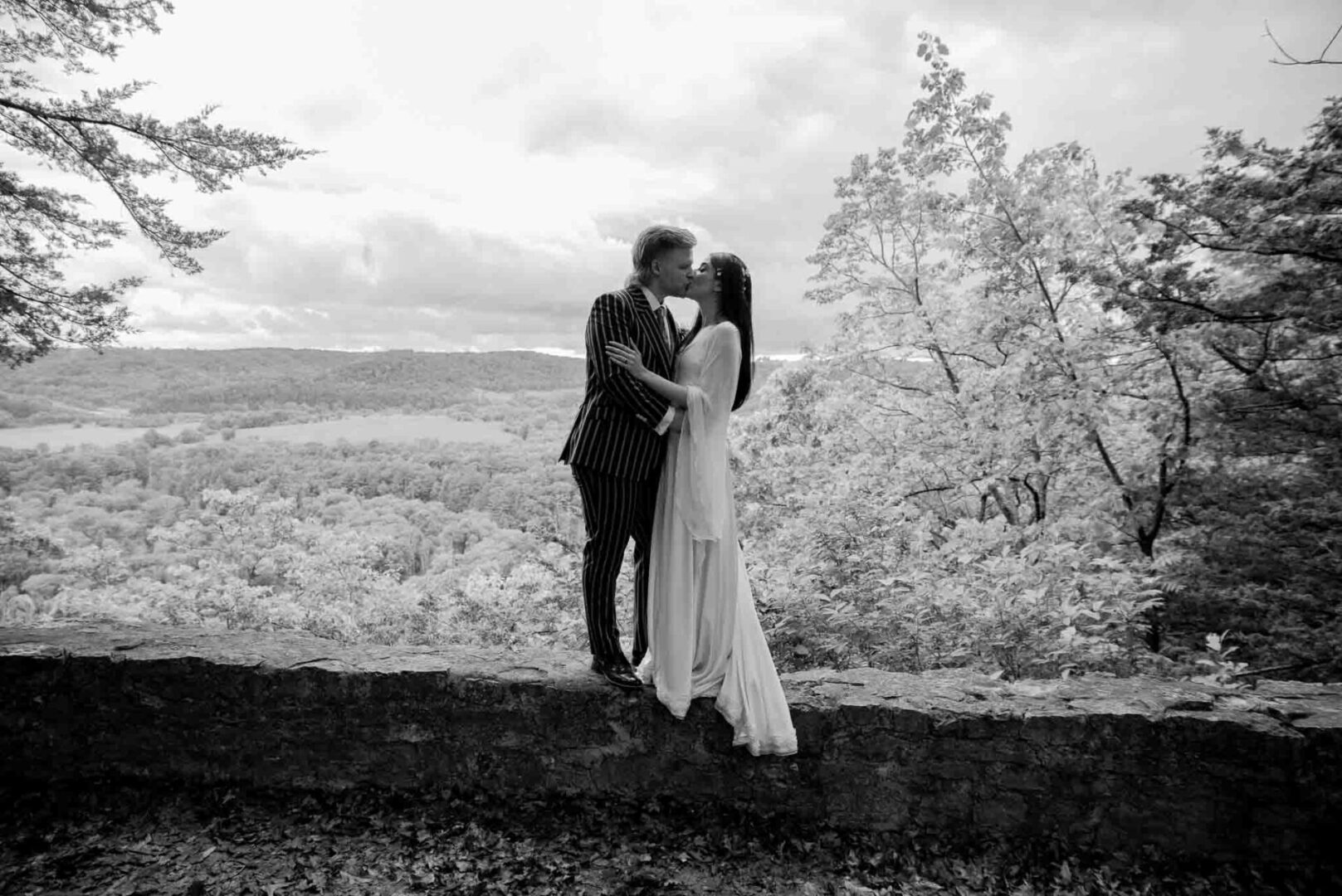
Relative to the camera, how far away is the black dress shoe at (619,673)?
258 centimetres

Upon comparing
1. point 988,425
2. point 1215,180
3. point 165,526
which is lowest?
point 165,526

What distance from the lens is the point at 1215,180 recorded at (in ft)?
15.5

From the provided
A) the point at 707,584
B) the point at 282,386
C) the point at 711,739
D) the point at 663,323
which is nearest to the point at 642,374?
the point at 663,323

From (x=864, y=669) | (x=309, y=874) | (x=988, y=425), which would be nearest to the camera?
(x=309, y=874)

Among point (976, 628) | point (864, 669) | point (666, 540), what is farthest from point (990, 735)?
point (976, 628)

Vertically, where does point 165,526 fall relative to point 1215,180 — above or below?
below

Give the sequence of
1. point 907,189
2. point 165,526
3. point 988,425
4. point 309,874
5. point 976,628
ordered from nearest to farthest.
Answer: point 309,874
point 976,628
point 988,425
point 907,189
point 165,526

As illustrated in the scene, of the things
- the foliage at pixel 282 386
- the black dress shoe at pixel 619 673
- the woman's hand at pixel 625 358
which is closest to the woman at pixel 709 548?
the woman's hand at pixel 625 358

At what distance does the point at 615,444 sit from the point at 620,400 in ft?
0.58

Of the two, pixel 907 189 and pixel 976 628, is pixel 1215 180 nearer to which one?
pixel 976 628

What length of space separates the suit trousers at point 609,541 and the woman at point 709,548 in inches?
2.6

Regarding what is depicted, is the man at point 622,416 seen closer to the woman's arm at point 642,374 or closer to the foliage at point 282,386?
the woman's arm at point 642,374

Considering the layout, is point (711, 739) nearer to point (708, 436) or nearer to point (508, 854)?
point (508, 854)

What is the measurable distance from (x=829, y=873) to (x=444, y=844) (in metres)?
1.42
